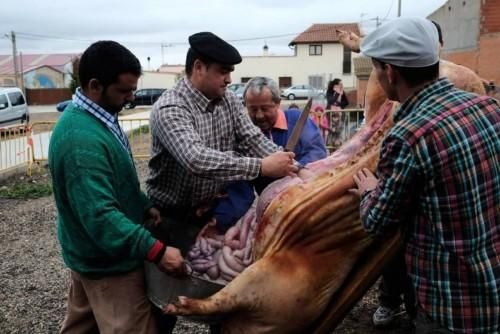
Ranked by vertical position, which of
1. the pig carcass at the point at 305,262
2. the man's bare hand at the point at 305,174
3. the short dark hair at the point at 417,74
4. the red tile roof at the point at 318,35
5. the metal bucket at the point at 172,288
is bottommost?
the metal bucket at the point at 172,288

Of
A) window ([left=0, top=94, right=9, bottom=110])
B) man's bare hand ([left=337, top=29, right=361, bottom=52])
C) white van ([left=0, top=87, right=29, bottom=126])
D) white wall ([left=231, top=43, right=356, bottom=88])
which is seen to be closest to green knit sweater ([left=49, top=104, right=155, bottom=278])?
man's bare hand ([left=337, top=29, right=361, bottom=52])

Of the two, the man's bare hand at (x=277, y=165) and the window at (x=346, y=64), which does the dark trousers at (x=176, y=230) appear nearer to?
the man's bare hand at (x=277, y=165)

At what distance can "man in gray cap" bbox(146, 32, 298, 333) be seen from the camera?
7.70 feet

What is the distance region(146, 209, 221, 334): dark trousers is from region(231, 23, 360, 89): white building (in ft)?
158

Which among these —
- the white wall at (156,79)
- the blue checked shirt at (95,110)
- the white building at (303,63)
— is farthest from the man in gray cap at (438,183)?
the white wall at (156,79)

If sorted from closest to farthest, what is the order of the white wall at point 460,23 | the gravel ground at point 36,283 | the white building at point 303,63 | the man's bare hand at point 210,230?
the man's bare hand at point 210,230 → the gravel ground at point 36,283 → the white wall at point 460,23 → the white building at point 303,63

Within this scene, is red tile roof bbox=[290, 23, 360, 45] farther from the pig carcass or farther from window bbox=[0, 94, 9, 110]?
the pig carcass

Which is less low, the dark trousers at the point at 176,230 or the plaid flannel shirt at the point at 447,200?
the plaid flannel shirt at the point at 447,200

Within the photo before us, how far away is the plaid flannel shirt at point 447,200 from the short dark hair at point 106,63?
1176mm

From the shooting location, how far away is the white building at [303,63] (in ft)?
167

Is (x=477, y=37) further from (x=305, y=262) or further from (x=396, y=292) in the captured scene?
(x=305, y=262)

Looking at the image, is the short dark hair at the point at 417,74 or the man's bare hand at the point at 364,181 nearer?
the short dark hair at the point at 417,74

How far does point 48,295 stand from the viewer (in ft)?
16.2

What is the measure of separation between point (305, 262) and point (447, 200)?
2.27ft
